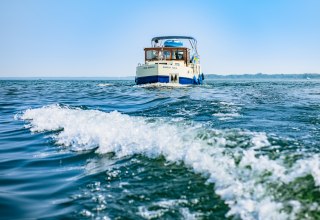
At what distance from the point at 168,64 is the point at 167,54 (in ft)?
5.32

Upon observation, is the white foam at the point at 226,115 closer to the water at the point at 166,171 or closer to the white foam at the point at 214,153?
the water at the point at 166,171

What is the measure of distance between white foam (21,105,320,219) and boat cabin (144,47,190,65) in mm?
24781

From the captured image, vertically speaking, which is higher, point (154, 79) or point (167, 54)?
point (167, 54)

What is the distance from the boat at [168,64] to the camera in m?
30.9

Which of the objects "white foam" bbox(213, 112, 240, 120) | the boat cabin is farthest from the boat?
"white foam" bbox(213, 112, 240, 120)

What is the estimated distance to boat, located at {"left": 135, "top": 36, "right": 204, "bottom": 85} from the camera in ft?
101

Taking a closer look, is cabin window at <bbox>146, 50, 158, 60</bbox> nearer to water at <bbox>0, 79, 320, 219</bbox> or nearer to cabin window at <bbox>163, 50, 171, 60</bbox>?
cabin window at <bbox>163, 50, 171, 60</bbox>

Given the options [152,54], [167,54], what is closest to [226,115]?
[167,54]

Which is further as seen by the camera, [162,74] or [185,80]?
[185,80]

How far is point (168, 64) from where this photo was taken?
32.1m

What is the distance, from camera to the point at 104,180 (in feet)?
A: 14.8

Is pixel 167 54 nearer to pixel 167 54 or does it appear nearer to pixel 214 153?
pixel 167 54

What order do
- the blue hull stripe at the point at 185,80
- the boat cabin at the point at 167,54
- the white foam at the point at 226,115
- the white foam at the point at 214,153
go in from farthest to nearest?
1. the boat cabin at the point at 167,54
2. the blue hull stripe at the point at 185,80
3. the white foam at the point at 226,115
4. the white foam at the point at 214,153

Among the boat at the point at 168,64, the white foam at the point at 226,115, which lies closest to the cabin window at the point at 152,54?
the boat at the point at 168,64
